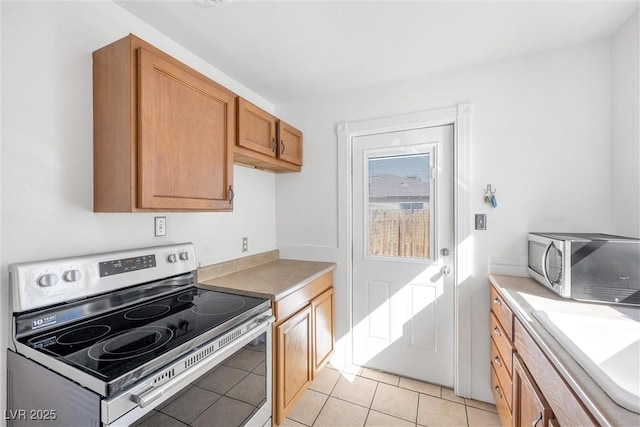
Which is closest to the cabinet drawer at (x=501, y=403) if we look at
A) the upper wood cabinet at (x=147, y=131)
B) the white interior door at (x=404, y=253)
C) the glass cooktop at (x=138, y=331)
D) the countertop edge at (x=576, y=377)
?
the white interior door at (x=404, y=253)

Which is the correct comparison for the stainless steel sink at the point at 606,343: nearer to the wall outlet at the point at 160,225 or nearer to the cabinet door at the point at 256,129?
the cabinet door at the point at 256,129

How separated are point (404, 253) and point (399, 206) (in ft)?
1.24

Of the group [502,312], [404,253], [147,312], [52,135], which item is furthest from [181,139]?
[502,312]

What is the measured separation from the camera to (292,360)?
5.60 feet

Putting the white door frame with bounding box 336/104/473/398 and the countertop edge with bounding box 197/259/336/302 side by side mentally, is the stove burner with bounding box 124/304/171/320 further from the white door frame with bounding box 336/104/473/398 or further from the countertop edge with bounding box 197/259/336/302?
the white door frame with bounding box 336/104/473/398

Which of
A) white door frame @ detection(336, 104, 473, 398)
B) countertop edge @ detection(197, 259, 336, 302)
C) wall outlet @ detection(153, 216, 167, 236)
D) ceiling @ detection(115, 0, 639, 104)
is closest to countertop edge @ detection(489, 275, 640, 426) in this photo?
white door frame @ detection(336, 104, 473, 398)

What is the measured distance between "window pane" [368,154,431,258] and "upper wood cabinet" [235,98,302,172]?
0.68 meters

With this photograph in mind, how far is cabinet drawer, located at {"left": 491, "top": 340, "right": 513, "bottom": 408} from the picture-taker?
54.9 inches

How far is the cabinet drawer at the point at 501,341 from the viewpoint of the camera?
1377 mm

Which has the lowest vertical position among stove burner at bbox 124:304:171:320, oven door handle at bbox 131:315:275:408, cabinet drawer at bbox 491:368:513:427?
cabinet drawer at bbox 491:368:513:427

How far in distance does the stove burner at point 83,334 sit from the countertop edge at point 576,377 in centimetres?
155

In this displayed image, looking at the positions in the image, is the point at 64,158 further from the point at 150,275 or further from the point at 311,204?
the point at 311,204

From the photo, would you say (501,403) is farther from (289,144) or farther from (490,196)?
(289,144)

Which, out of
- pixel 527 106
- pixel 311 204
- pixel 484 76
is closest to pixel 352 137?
pixel 311 204
